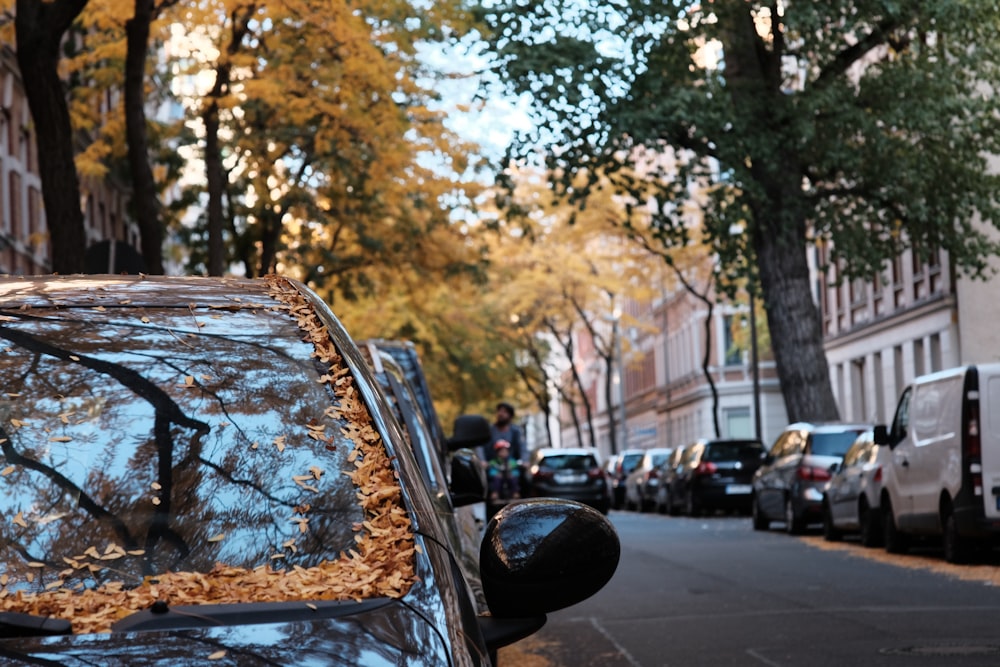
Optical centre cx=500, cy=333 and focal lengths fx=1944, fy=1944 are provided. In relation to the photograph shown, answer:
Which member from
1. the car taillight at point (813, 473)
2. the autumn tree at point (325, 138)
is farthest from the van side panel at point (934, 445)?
the autumn tree at point (325, 138)

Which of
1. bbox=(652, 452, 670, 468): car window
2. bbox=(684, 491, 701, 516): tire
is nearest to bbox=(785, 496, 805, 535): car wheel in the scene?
bbox=(684, 491, 701, 516): tire

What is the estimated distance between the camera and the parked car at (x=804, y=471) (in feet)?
93.8

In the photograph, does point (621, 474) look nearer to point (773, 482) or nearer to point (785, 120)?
point (785, 120)

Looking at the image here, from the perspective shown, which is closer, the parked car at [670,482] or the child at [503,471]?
the child at [503,471]

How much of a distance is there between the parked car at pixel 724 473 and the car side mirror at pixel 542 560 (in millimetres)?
36675

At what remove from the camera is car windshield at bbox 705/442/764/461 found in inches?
1585

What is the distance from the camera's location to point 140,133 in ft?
69.1

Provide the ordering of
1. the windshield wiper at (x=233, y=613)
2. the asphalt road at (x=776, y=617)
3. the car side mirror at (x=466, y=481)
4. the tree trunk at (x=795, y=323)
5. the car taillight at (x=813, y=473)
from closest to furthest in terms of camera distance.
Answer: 1. the windshield wiper at (x=233, y=613)
2. the car side mirror at (x=466, y=481)
3. the asphalt road at (x=776, y=617)
4. the car taillight at (x=813, y=473)
5. the tree trunk at (x=795, y=323)

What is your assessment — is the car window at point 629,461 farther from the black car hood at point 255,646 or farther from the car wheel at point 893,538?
the black car hood at point 255,646

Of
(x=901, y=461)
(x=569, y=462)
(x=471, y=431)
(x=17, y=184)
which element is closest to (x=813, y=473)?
(x=901, y=461)

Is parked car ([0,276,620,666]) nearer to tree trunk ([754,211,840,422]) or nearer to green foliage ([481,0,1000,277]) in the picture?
green foliage ([481,0,1000,277])

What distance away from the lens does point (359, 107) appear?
2611 cm

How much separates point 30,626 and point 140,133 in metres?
18.5

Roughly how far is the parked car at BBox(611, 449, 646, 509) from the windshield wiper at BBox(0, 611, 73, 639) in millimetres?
55372
